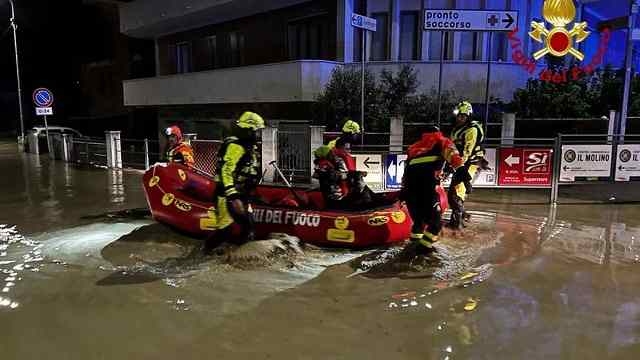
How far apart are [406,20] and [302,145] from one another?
7353 millimetres

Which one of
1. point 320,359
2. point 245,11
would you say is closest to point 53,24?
point 245,11

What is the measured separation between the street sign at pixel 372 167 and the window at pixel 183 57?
17042 millimetres

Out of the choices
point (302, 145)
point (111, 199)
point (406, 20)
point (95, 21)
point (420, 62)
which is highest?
point (95, 21)

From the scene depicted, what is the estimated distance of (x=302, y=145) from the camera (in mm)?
12773

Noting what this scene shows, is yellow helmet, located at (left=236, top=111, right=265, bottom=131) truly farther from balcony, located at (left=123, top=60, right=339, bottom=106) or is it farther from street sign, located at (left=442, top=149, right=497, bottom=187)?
balcony, located at (left=123, top=60, right=339, bottom=106)

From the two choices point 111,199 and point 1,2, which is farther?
point 1,2

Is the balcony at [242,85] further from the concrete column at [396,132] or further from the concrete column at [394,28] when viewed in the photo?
the concrete column at [396,132]

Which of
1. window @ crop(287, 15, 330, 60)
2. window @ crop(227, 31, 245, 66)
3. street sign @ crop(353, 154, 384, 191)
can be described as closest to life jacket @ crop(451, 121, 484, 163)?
street sign @ crop(353, 154, 384, 191)

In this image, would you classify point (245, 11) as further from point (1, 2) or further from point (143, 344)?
point (1, 2)

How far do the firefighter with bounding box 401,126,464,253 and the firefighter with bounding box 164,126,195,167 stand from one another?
13.3 ft

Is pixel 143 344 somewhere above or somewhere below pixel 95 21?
below

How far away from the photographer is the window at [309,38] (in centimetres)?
1878

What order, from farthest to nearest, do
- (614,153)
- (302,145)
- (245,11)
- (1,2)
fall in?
(1,2) < (245,11) < (302,145) < (614,153)

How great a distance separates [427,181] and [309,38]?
14182 mm
